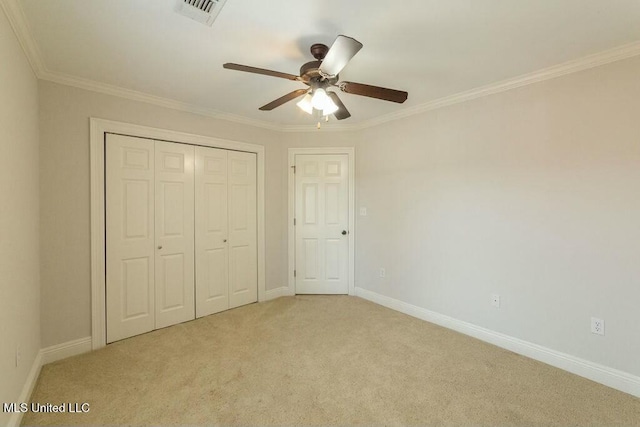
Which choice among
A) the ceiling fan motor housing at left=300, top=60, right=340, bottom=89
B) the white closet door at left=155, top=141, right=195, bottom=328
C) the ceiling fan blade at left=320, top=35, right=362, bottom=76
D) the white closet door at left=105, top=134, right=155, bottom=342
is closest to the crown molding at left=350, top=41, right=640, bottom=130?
the ceiling fan motor housing at left=300, top=60, right=340, bottom=89

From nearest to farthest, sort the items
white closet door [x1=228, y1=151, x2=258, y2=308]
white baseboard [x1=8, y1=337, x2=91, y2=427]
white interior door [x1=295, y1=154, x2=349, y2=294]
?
white baseboard [x1=8, y1=337, x2=91, y2=427]
white closet door [x1=228, y1=151, x2=258, y2=308]
white interior door [x1=295, y1=154, x2=349, y2=294]

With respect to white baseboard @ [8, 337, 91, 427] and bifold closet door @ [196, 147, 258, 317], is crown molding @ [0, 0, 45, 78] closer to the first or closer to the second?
bifold closet door @ [196, 147, 258, 317]

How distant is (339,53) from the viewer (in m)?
1.48

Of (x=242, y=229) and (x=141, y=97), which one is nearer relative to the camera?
(x=141, y=97)

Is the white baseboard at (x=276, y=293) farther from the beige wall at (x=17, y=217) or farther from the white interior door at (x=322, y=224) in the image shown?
the beige wall at (x=17, y=217)

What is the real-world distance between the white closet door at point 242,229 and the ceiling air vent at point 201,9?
190cm

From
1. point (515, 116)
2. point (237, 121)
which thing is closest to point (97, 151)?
point (237, 121)

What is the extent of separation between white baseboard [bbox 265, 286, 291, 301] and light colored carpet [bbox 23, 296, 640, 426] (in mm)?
896

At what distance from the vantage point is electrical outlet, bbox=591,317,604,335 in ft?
6.85

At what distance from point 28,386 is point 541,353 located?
3810mm

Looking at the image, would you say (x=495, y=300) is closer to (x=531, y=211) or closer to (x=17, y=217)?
(x=531, y=211)

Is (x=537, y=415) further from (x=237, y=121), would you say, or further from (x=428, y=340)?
(x=237, y=121)

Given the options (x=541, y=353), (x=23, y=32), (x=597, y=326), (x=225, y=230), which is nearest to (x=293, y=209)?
(x=225, y=230)

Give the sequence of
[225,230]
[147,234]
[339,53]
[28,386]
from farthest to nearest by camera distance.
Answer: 1. [225,230]
2. [147,234]
3. [28,386]
4. [339,53]
